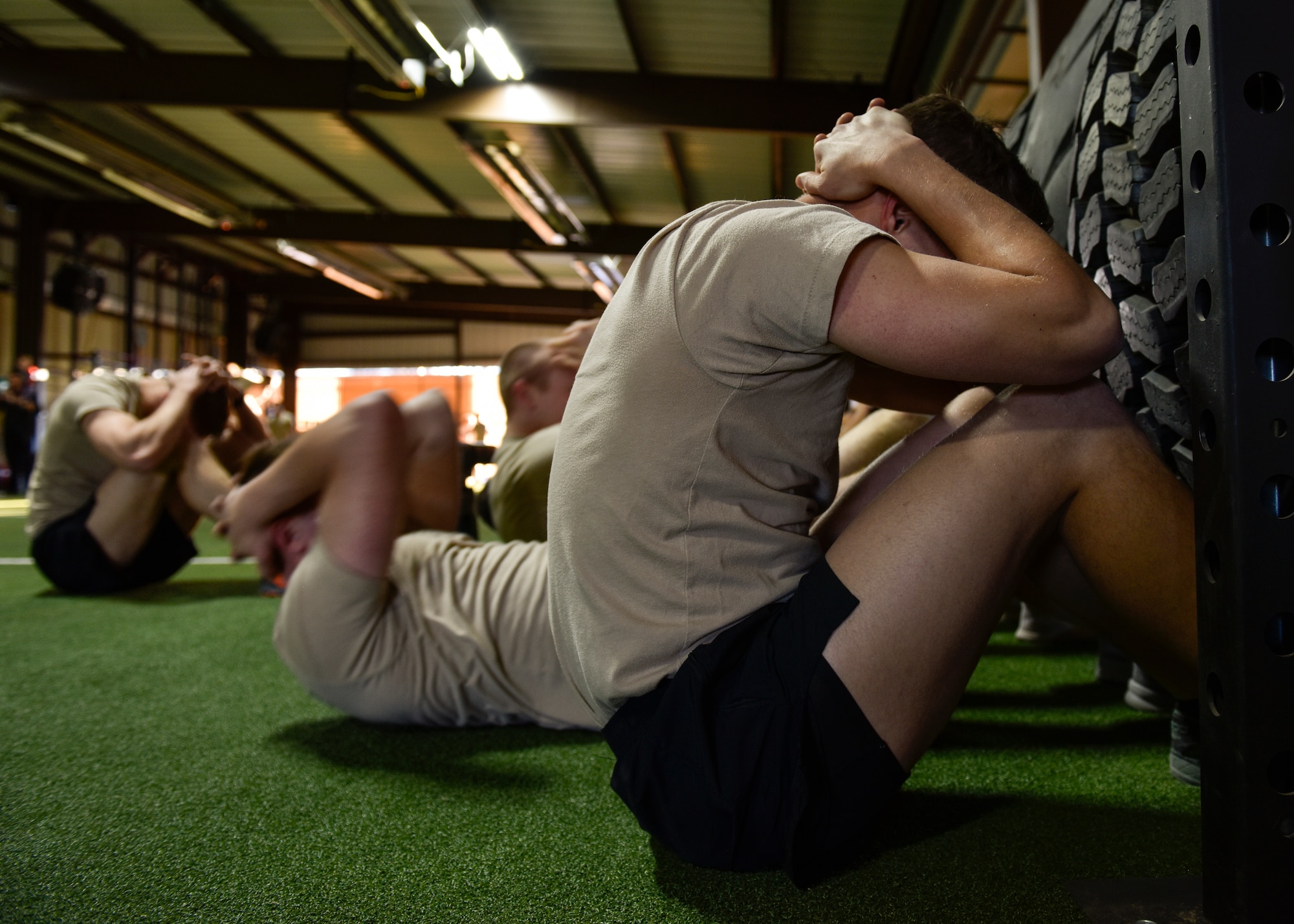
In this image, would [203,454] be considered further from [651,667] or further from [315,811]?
[651,667]

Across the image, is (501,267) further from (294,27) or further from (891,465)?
(891,465)

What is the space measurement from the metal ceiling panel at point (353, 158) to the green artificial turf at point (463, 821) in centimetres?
633

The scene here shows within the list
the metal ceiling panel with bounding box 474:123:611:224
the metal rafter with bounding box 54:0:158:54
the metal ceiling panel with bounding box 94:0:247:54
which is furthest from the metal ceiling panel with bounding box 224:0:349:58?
the metal ceiling panel with bounding box 474:123:611:224

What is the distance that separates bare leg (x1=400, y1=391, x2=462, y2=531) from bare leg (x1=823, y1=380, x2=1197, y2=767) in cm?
114

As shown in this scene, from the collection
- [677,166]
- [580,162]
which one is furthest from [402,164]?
[677,166]

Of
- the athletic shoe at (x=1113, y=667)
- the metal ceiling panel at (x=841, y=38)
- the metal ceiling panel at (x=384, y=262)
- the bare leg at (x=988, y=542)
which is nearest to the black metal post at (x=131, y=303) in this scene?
the metal ceiling panel at (x=384, y=262)

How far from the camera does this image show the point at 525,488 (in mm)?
1819

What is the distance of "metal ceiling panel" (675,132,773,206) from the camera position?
7.37m

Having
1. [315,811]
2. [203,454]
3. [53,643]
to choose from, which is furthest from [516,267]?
[315,811]

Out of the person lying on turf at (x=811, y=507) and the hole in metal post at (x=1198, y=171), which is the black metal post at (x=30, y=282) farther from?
the hole in metal post at (x=1198, y=171)

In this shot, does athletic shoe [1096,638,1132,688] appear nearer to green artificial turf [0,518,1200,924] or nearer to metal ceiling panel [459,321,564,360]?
green artificial turf [0,518,1200,924]

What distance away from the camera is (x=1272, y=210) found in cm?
65

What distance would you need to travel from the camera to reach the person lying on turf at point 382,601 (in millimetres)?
1321

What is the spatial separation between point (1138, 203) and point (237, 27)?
22.2 feet
